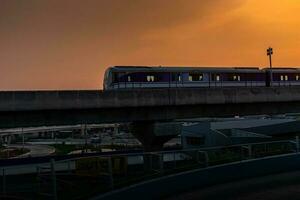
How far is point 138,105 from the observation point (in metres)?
30.5

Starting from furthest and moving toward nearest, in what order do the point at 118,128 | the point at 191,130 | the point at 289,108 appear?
the point at 118,128 < the point at 191,130 < the point at 289,108

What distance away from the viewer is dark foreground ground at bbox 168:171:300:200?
46.8ft

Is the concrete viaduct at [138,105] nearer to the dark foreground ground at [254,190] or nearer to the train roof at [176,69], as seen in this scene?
the train roof at [176,69]

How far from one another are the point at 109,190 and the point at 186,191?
11.2ft

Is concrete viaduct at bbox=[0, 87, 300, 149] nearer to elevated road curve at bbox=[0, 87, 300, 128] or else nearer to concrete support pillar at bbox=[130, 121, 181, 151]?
elevated road curve at bbox=[0, 87, 300, 128]

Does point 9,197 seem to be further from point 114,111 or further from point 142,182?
point 114,111

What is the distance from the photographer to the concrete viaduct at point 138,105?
1065 inches

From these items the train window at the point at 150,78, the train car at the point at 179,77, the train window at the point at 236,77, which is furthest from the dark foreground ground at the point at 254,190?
the train window at the point at 236,77

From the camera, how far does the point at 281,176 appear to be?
60.2 feet

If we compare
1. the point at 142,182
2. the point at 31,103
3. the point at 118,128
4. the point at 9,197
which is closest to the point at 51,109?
the point at 31,103

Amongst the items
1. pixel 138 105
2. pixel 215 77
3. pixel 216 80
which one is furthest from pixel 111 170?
pixel 216 80

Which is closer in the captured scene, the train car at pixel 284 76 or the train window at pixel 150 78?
the train window at pixel 150 78

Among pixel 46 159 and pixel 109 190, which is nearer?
pixel 109 190

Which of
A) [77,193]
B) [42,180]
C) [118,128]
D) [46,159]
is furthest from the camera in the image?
[118,128]
